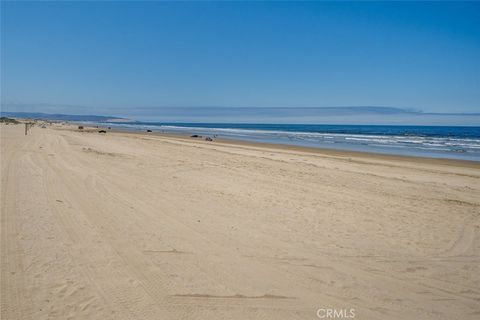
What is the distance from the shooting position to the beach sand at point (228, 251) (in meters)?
3.79

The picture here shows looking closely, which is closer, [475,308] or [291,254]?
[475,308]

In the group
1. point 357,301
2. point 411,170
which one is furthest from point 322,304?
point 411,170

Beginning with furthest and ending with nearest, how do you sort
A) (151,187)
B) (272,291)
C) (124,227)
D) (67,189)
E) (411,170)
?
(411,170)
(151,187)
(67,189)
(124,227)
(272,291)

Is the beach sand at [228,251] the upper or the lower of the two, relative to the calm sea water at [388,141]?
lower

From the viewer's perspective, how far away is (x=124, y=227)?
6.04 metres

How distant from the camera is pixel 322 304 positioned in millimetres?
3910

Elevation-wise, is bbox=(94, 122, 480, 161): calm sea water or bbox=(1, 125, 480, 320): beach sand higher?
bbox=(94, 122, 480, 161): calm sea water

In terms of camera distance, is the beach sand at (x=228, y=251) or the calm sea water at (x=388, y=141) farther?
the calm sea water at (x=388, y=141)

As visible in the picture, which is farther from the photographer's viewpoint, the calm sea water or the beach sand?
the calm sea water

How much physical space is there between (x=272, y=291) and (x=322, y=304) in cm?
60

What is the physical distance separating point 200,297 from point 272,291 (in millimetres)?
879

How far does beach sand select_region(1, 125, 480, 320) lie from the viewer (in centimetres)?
379

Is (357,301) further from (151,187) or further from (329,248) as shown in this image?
(151,187)

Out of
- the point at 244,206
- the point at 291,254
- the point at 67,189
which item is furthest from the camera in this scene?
the point at 67,189
